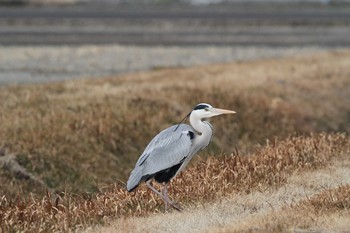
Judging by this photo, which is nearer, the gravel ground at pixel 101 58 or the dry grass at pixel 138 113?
the dry grass at pixel 138 113

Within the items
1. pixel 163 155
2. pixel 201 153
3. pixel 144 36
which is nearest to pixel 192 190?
pixel 163 155

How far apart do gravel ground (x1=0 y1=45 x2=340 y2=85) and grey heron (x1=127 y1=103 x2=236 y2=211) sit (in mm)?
17409

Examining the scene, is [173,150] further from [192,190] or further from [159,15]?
[159,15]

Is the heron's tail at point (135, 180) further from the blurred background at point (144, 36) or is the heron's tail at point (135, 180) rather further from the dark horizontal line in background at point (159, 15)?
the dark horizontal line in background at point (159, 15)

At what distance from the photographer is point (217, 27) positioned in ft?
151

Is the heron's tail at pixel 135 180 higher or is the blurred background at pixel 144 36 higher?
the heron's tail at pixel 135 180

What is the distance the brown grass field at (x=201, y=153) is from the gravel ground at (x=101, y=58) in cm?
395

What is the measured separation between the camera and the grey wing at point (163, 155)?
10711mm

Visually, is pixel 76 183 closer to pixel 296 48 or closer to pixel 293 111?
pixel 293 111

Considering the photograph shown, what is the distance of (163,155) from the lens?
35.4 ft

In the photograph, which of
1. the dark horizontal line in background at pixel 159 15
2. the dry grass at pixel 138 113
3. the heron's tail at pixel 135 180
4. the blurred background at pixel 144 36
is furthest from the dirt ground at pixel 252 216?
the dark horizontal line in background at pixel 159 15

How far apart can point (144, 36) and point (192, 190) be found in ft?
98.5

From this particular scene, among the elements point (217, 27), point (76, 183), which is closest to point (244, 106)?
point (76, 183)

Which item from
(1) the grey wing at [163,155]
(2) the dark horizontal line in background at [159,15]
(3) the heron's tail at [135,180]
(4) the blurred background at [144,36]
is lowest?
(2) the dark horizontal line in background at [159,15]
